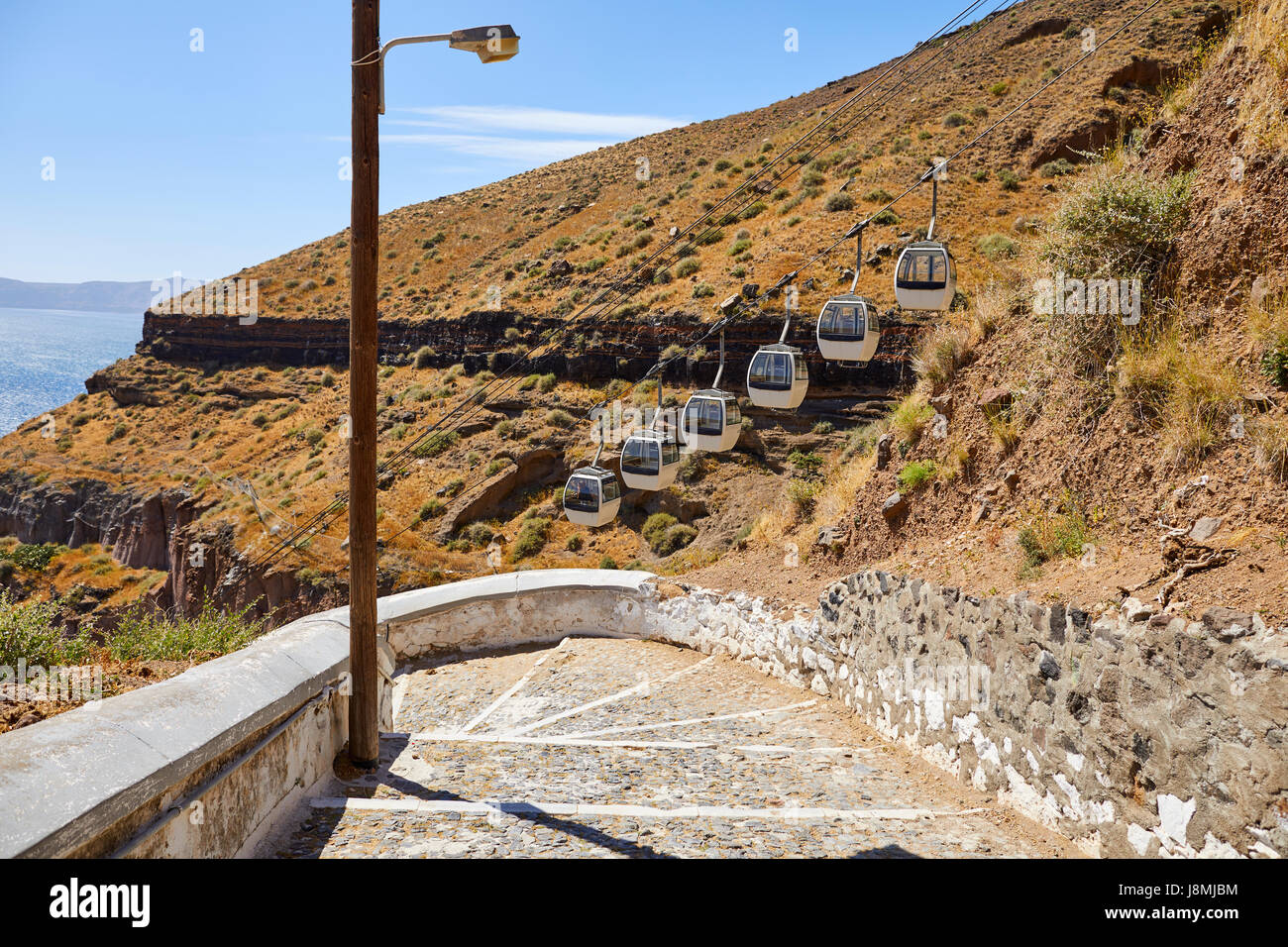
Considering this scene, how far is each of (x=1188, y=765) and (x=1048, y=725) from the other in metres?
1.32

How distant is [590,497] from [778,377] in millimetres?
3327

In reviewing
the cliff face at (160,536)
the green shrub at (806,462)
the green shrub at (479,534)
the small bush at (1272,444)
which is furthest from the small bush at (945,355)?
the cliff face at (160,536)

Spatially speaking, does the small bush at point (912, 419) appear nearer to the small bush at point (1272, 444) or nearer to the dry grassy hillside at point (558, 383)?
the dry grassy hillside at point (558, 383)

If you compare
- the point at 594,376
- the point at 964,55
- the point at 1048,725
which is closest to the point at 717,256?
the point at 594,376

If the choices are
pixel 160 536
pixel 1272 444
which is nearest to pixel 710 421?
pixel 1272 444

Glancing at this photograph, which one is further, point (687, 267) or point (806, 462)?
point (687, 267)

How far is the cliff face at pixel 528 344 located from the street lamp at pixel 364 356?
18.5 meters

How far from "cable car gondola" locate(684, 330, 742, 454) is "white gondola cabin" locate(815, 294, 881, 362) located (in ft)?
6.95

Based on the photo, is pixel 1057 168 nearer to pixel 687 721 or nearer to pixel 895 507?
pixel 895 507

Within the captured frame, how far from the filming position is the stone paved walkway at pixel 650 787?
562cm

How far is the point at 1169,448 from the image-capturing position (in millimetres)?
6762

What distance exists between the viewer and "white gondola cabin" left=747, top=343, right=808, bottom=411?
40.8ft

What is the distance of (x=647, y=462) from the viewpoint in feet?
43.6

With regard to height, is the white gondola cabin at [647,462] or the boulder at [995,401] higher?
the boulder at [995,401]
